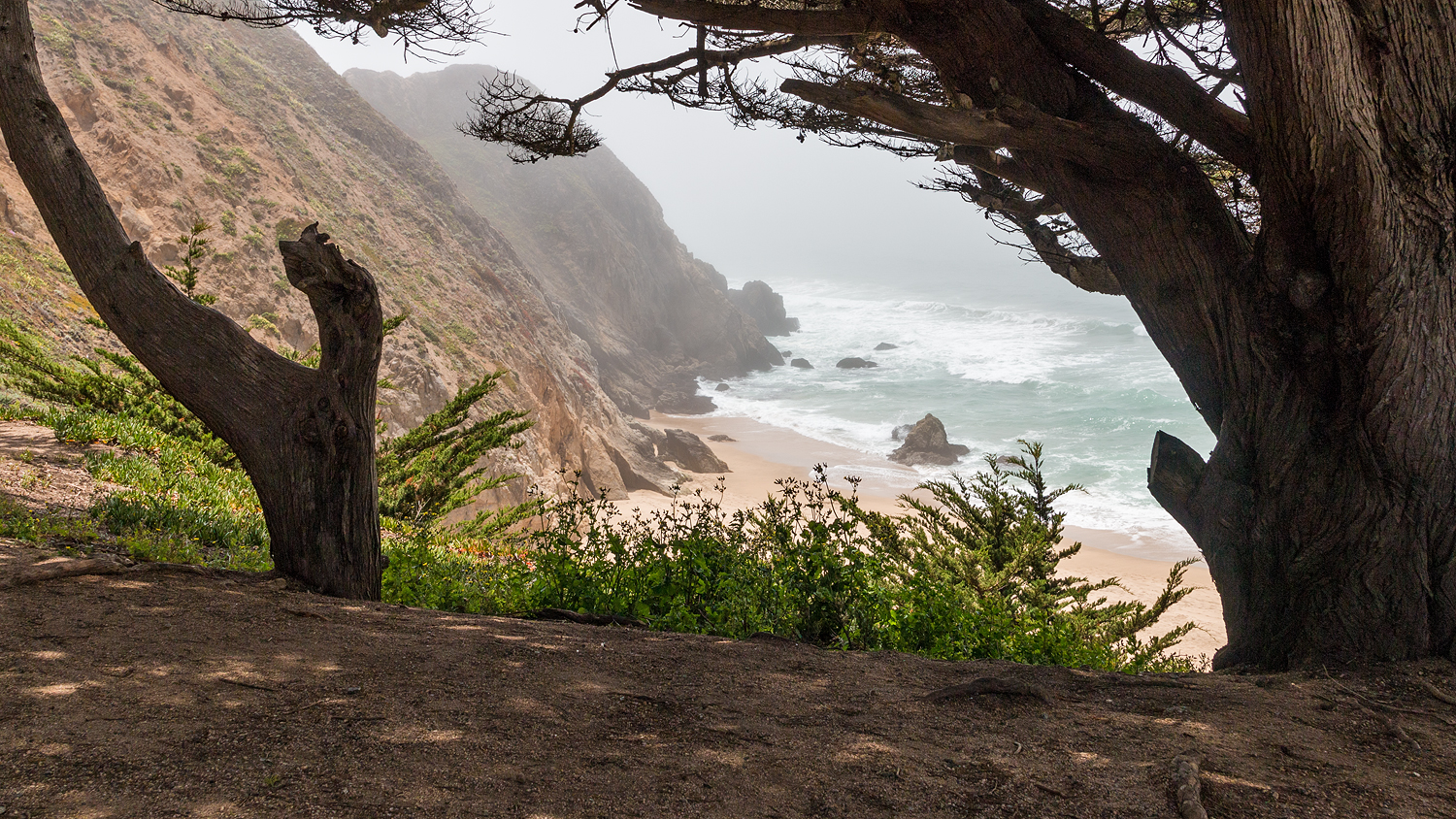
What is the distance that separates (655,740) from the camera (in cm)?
231

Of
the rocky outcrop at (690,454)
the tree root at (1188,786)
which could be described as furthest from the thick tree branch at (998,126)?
the rocky outcrop at (690,454)

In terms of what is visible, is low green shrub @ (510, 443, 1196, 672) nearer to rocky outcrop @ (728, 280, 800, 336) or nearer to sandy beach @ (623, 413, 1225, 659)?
sandy beach @ (623, 413, 1225, 659)

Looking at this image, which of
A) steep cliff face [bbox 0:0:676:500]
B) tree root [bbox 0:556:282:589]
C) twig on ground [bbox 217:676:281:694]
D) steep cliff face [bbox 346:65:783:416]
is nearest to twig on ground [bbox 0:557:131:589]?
tree root [bbox 0:556:282:589]

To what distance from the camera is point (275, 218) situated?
14672 mm

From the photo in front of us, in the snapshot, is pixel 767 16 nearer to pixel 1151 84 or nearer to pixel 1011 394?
pixel 1151 84

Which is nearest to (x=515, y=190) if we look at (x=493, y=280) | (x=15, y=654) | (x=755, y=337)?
(x=755, y=337)

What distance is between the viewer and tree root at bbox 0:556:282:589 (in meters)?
2.87

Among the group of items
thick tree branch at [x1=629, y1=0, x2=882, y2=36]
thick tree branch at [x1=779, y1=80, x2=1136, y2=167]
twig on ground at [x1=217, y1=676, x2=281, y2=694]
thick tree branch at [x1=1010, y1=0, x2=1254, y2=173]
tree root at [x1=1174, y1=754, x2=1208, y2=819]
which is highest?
thick tree branch at [x1=629, y1=0, x2=882, y2=36]

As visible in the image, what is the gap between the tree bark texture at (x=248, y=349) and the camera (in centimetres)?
355

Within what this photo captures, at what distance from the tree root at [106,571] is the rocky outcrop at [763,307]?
168ft

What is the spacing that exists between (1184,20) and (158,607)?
7189mm

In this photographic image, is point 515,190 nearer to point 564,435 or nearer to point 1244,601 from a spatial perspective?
point 564,435

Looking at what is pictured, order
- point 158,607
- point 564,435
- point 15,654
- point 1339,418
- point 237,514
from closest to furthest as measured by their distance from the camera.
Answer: point 15,654
point 158,607
point 1339,418
point 237,514
point 564,435

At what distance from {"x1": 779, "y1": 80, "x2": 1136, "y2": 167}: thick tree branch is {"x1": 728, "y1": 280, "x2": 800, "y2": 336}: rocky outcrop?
5045cm
